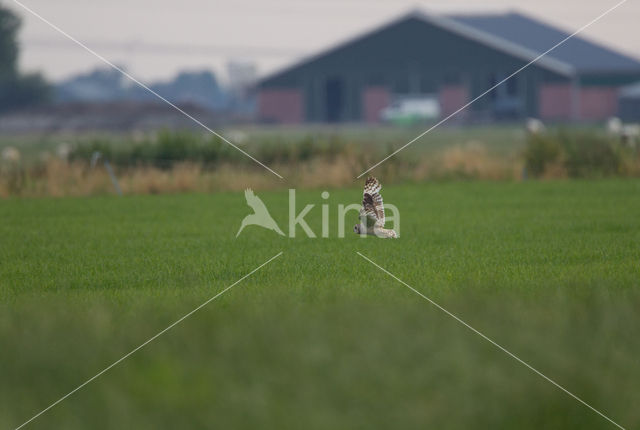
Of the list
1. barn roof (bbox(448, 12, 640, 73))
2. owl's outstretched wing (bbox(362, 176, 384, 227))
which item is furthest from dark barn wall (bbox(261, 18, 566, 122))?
owl's outstretched wing (bbox(362, 176, 384, 227))

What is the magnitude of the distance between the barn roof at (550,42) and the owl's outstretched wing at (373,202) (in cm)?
4711

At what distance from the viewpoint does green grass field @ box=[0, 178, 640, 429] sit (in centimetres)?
488

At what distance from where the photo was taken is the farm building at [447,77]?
55.5m

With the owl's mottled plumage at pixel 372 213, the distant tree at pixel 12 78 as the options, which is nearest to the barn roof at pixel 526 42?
the distant tree at pixel 12 78

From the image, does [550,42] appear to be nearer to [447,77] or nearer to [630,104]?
[630,104]

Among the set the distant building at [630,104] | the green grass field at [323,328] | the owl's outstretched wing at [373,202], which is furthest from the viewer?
the distant building at [630,104]

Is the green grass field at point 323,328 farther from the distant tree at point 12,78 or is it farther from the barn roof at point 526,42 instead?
the distant tree at point 12,78

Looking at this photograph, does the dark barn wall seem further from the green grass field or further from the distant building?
the green grass field

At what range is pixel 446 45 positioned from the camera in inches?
2202

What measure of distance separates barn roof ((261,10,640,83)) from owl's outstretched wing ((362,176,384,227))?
44290 millimetres

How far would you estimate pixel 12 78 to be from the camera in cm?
6512

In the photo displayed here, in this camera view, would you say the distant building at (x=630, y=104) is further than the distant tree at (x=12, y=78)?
No

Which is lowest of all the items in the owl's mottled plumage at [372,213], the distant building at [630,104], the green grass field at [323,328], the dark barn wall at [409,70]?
the green grass field at [323,328]

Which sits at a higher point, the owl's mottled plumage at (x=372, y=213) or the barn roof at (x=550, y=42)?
the barn roof at (x=550, y=42)
